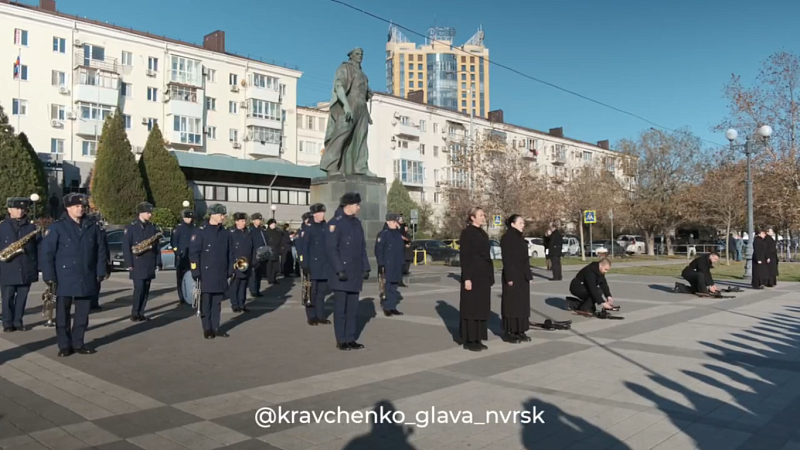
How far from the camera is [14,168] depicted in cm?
3788

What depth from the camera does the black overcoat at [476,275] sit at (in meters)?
8.20

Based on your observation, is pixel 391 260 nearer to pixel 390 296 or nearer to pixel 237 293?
pixel 390 296

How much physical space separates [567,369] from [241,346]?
4.42m

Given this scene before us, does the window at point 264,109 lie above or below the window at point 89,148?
above

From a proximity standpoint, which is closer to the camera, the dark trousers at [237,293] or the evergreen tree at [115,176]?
the dark trousers at [237,293]

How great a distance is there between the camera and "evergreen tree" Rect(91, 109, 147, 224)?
42594mm

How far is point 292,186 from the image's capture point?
59.2m

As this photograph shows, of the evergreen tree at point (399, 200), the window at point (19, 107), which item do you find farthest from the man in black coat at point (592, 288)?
the window at point (19, 107)

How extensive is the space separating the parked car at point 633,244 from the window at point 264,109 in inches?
1363

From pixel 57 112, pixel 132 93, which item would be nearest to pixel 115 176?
pixel 57 112

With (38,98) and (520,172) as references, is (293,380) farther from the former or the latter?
(38,98)

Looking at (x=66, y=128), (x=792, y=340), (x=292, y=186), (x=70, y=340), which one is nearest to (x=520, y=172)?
(x=292, y=186)

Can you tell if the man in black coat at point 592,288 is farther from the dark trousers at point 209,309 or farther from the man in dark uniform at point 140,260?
the man in dark uniform at point 140,260

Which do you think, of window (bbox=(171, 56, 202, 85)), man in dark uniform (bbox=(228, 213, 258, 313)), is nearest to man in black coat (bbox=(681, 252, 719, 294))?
man in dark uniform (bbox=(228, 213, 258, 313))
